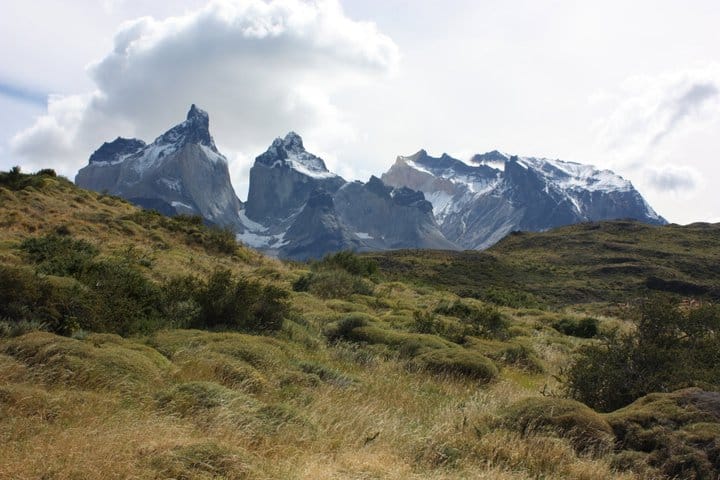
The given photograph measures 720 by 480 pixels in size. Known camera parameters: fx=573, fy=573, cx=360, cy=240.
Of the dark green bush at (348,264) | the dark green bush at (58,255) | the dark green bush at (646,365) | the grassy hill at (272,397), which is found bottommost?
the grassy hill at (272,397)

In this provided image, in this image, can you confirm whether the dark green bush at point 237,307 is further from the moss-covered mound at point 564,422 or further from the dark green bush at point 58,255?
the moss-covered mound at point 564,422

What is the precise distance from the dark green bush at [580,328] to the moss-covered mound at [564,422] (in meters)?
18.3

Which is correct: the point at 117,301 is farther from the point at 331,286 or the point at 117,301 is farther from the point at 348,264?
the point at 348,264

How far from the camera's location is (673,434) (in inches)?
277

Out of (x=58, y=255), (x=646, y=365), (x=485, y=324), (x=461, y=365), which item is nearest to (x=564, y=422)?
(x=646, y=365)

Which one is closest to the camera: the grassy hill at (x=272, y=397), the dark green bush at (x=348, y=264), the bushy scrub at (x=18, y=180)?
the grassy hill at (x=272, y=397)

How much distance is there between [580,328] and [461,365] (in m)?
15.2

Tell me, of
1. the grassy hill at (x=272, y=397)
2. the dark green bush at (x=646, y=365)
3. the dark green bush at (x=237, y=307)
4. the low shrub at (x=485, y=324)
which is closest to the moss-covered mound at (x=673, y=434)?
the grassy hill at (x=272, y=397)

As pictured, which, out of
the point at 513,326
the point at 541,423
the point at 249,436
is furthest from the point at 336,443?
the point at 513,326

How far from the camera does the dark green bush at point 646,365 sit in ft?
31.3

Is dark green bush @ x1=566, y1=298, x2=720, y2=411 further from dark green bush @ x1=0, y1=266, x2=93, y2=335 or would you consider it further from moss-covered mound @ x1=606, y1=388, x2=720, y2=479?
dark green bush @ x1=0, y1=266, x2=93, y2=335

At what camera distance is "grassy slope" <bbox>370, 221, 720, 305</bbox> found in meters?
63.6

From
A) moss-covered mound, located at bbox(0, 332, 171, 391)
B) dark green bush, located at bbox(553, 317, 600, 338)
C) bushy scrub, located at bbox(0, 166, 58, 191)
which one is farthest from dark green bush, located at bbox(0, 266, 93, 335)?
bushy scrub, located at bbox(0, 166, 58, 191)

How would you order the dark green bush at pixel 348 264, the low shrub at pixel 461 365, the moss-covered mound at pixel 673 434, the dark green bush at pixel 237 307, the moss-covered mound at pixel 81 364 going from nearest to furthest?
the moss-covered mound at pixel 673 434
the moss-covered mound at pixel 81 364
the low shrub at pixel 461 365
the dark green bush at pixel 237 307
the dark green bush at pixel 348 264
